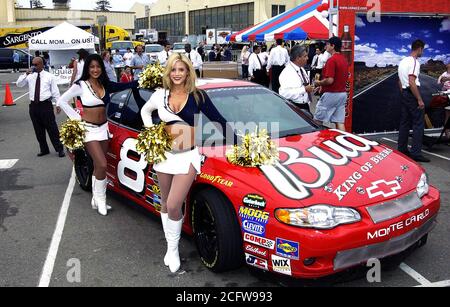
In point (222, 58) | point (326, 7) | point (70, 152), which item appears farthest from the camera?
point (222, 58)

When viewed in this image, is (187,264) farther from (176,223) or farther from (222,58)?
(222,58)

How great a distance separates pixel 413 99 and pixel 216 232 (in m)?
4.96

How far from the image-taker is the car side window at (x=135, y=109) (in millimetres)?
4770

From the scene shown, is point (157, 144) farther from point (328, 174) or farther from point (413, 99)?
point (413, 99)

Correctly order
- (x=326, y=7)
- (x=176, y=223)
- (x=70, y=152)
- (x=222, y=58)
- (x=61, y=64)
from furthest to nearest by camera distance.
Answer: (x=222, y=58) → (x=61, y=64) → (x=326, y=7) → (x=70, y=152) → (x=176, y=223)

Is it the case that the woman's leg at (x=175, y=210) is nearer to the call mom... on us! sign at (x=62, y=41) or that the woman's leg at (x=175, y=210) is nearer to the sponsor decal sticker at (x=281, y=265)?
the sponsor decal sticker at (x=281, y=265)

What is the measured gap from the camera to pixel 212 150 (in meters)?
3.89

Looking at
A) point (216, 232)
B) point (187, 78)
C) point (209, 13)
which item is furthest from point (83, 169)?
point (209, 13)

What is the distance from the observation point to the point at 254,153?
11.6ft

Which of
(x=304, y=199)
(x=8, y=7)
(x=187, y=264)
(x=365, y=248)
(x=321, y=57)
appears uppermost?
(x=8, y=7)

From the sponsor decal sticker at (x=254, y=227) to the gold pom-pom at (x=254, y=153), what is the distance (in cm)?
47

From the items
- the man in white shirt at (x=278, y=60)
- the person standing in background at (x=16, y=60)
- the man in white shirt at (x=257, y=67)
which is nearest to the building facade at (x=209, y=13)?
the person standing in background at (x=16, y=60)

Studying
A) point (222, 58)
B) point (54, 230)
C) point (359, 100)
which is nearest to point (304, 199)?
point (54, 230)

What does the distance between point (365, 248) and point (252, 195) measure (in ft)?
2.73
